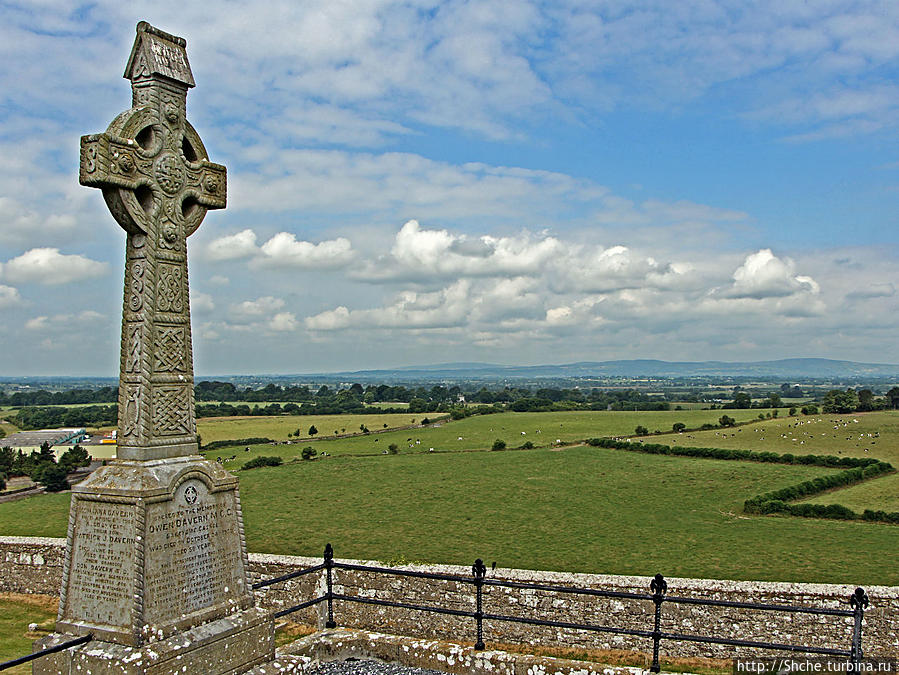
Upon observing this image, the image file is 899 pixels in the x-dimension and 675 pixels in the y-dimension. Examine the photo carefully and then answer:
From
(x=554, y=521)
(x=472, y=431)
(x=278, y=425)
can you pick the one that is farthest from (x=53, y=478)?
(x=278, y=425)

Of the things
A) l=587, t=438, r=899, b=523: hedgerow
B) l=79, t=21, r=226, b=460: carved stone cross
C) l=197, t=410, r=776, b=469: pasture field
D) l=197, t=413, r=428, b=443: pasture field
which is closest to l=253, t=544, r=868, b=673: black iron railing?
l=79, t=21, r=226, b=460: carved stone cross

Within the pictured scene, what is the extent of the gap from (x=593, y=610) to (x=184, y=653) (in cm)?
841

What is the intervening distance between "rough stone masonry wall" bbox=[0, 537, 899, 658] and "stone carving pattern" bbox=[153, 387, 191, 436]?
5404mm

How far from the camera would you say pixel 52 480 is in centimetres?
2753

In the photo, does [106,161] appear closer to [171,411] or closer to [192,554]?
[171,411]

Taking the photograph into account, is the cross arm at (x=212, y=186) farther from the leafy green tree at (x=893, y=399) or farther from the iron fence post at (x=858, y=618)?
the leafy green tree at (x=893, y=399)

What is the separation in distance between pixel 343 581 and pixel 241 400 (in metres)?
109

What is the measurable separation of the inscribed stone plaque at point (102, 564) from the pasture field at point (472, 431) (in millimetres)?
32386

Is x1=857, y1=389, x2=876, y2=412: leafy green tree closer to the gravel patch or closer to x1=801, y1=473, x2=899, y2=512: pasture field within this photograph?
x1=801, y1=473, x2=899, y2=512: pasture field

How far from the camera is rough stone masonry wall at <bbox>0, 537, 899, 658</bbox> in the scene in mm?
11812

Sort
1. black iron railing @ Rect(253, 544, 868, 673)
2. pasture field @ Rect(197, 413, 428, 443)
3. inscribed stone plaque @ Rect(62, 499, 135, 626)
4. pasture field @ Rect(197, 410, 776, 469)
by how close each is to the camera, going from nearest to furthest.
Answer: inscribed stone plaque @ Rect(62, 499, 135, 626) → black iron railing @ Rect(253, 544, 868, 673) → pasture field @ Rect(197, 410, 776, 469) → pasture field @ Rect(197, 413, 428, 443)

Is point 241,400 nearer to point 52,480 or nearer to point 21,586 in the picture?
point 52,480

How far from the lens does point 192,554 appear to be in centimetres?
648

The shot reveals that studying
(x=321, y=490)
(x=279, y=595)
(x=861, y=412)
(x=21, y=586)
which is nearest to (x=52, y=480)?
(x=321, y=490)
